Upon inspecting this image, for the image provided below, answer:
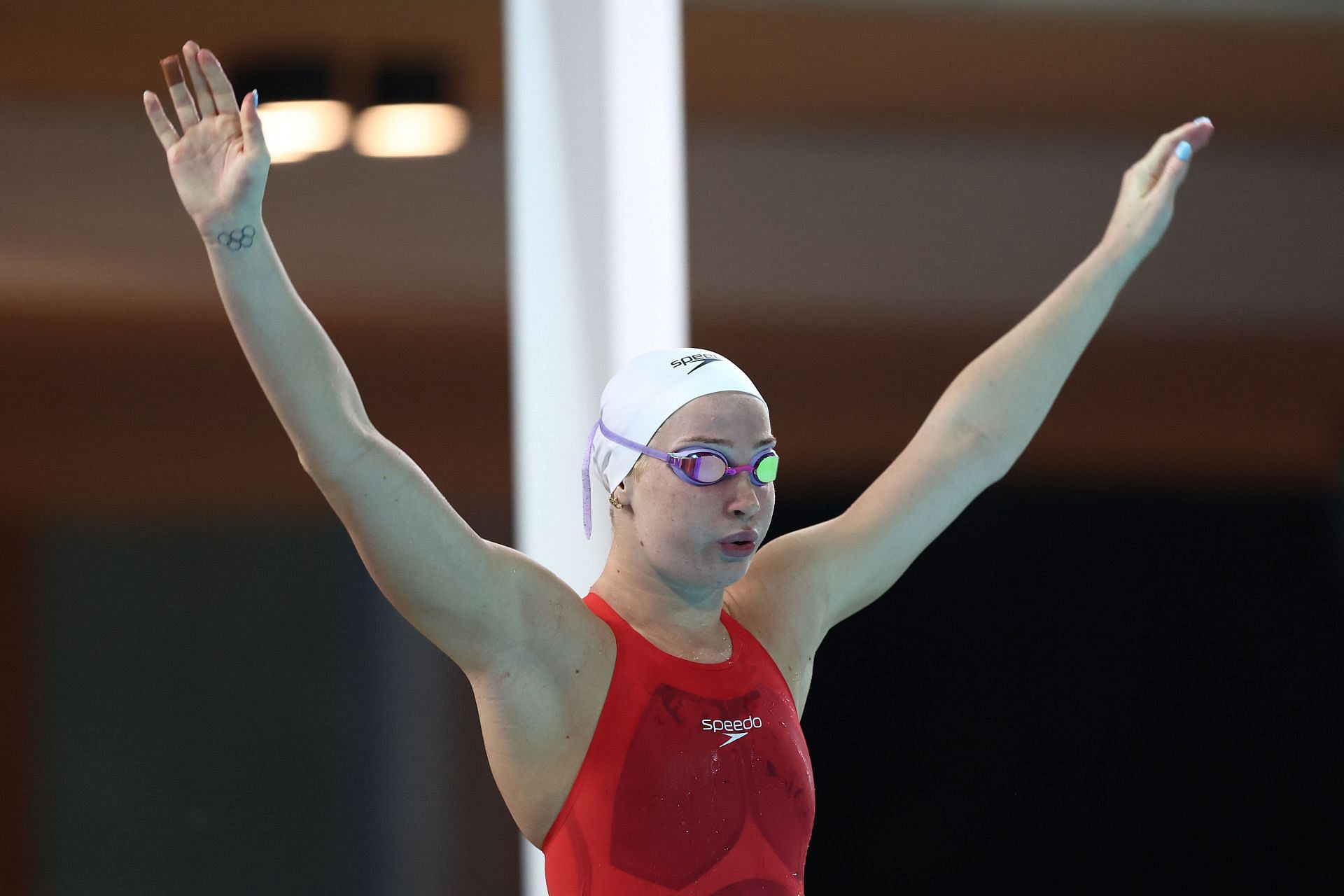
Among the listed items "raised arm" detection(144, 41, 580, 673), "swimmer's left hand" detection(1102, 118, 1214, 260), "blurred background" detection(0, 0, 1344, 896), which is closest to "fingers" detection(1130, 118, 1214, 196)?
"swimmer's left hand" detection(1102, 118, 1214, 260)

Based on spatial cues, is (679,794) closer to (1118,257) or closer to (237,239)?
(237,239)

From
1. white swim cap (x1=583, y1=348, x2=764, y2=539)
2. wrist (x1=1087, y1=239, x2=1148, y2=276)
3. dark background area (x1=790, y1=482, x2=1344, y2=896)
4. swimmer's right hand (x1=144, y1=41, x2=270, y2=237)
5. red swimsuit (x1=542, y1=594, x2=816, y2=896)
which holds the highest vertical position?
swimmer's right hand (x1=144, y1=41, x2=270, y2=237)

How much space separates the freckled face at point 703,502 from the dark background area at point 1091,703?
3.39m

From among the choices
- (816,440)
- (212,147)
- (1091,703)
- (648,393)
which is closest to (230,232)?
(212,147)

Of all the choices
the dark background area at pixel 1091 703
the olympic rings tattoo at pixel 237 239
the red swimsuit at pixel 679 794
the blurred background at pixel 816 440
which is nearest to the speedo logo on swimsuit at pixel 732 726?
the red swimsuit at pixel 679 794

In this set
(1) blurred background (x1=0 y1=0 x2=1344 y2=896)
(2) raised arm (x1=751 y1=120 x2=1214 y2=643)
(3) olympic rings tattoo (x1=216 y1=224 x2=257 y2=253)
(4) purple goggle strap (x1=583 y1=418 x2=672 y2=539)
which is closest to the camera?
(3) olympic rings tattoo (x1=216 y1=224 x2=257 y2=253)

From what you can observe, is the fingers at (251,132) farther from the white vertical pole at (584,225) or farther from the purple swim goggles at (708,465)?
the white vertical pole at (584,225)

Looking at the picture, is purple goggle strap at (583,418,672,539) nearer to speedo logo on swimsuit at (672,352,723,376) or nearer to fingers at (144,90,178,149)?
speedo logo on swimsuit at (672,352,723,376)

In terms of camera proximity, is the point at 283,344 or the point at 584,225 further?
the point at 584,225

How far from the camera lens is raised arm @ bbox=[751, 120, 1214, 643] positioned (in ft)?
8.02

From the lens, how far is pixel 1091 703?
582 centimetres

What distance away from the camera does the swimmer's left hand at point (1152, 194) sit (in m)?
2.69

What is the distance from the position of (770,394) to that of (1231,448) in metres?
2.02

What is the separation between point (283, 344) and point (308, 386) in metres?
0.06
